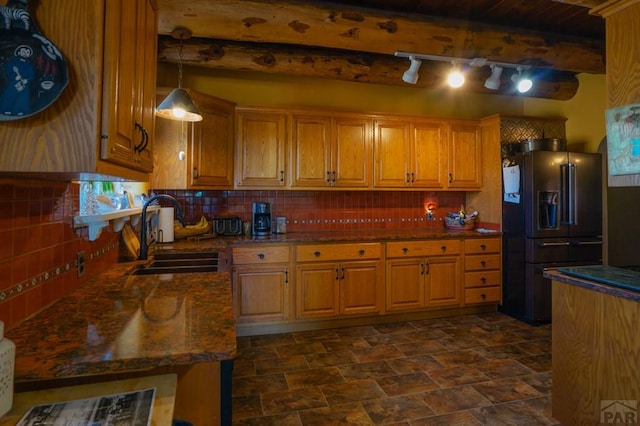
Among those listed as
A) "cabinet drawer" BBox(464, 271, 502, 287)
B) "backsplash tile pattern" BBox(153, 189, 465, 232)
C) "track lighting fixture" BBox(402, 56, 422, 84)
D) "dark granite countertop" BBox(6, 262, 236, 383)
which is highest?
"track lighting fixture" BBox(402, 56, 422, 84)

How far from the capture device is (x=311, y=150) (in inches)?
136

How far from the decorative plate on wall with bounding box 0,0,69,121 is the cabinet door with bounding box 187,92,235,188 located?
2.20 meters

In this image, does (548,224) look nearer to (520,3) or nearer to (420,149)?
(420,149)

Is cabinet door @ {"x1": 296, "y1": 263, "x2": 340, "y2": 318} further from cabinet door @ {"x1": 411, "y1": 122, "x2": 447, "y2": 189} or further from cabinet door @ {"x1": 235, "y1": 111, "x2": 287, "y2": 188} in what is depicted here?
cabinet door @ {"x1": 411, "y1": 122, "x2": 447, "y2": 189}

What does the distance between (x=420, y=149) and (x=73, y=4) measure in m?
3.39

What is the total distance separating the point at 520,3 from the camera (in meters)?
2.58

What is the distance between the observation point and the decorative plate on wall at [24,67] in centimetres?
79

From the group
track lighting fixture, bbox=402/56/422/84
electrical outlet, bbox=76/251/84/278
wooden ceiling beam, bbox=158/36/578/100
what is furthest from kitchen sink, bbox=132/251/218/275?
track lighting fixture, bbox=402/56/422/84

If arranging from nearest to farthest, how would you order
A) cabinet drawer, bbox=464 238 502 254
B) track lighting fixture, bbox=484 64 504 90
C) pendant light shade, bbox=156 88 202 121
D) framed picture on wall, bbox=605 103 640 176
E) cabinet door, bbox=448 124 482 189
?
framed picture on wall, bbox=605 103 640 176
pendant light shade, bbox=156 88 202 121
track lighting fixture, bbox=484 64 504 90
cabinet drawer, bbox=464 238 502 254
cabinet door, bbox=448 124 482 189

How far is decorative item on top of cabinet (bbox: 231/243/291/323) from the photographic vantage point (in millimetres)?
3055

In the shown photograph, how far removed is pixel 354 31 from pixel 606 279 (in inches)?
87.2

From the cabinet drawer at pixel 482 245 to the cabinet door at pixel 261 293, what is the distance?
1987 mm

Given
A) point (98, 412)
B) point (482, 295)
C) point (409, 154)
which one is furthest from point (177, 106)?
point (482, 295)

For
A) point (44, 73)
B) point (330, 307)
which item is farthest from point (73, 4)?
point (330, 307)
